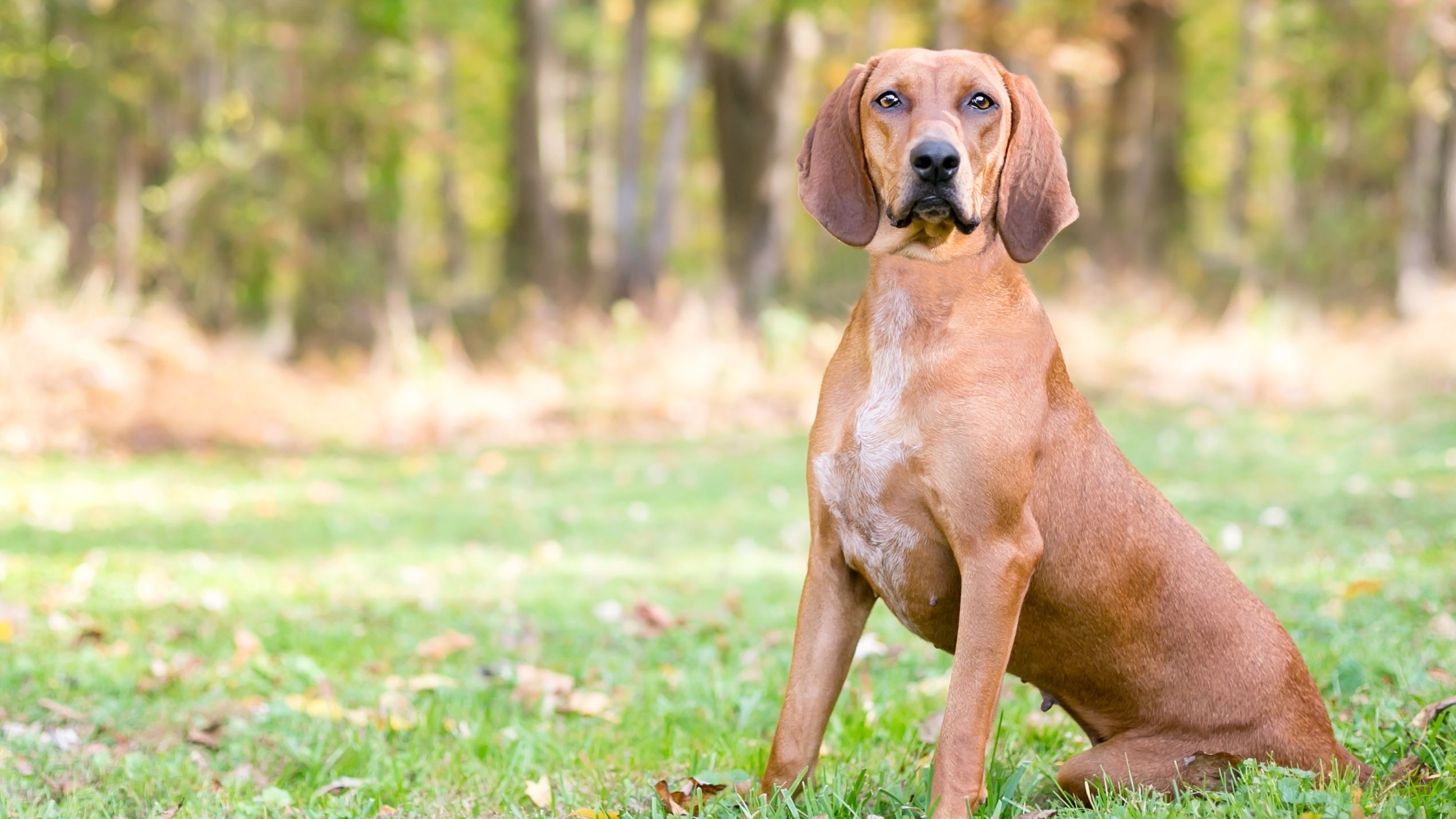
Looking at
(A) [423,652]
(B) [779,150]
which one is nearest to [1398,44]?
(B) [779,150]

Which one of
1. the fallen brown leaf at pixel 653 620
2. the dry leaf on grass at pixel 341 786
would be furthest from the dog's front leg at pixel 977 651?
the fallen brown leaf at pixel 653 620

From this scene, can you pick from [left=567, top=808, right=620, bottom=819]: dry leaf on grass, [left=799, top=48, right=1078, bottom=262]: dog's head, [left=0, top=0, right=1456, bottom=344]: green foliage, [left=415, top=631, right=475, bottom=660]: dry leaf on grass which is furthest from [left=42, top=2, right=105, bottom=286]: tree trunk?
[left=799, top=48, right=1078, bottom=262]: dog's head

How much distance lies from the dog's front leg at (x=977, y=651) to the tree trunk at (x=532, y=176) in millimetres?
18150

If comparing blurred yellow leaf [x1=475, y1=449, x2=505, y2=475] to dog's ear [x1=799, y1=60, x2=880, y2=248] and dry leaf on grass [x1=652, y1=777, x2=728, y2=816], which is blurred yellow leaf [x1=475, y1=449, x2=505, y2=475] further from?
dog's ear [x1=799, y1=60, x2=880, y2=248]

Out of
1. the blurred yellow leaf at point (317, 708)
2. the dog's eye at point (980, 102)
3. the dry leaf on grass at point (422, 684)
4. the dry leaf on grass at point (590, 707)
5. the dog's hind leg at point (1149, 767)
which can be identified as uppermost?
the dog's eye at point (980, 102)

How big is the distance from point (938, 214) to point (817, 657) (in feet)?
3.77

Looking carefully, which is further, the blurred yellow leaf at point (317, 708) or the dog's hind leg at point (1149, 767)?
the blurred yellow leaf at point (317, 708)

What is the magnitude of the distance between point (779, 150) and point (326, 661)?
1553 centimetres

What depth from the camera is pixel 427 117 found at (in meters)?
19.6

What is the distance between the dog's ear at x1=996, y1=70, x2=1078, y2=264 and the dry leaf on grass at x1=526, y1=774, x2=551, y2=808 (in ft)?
6.26

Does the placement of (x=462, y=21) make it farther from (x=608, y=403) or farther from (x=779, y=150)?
(x=608, y=403)

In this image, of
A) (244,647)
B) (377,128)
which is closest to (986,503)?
(244,647)

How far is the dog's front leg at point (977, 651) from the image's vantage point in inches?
118

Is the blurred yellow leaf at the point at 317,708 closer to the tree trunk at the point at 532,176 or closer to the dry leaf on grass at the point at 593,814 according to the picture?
the dry leaf on grass at the point at 593,814
